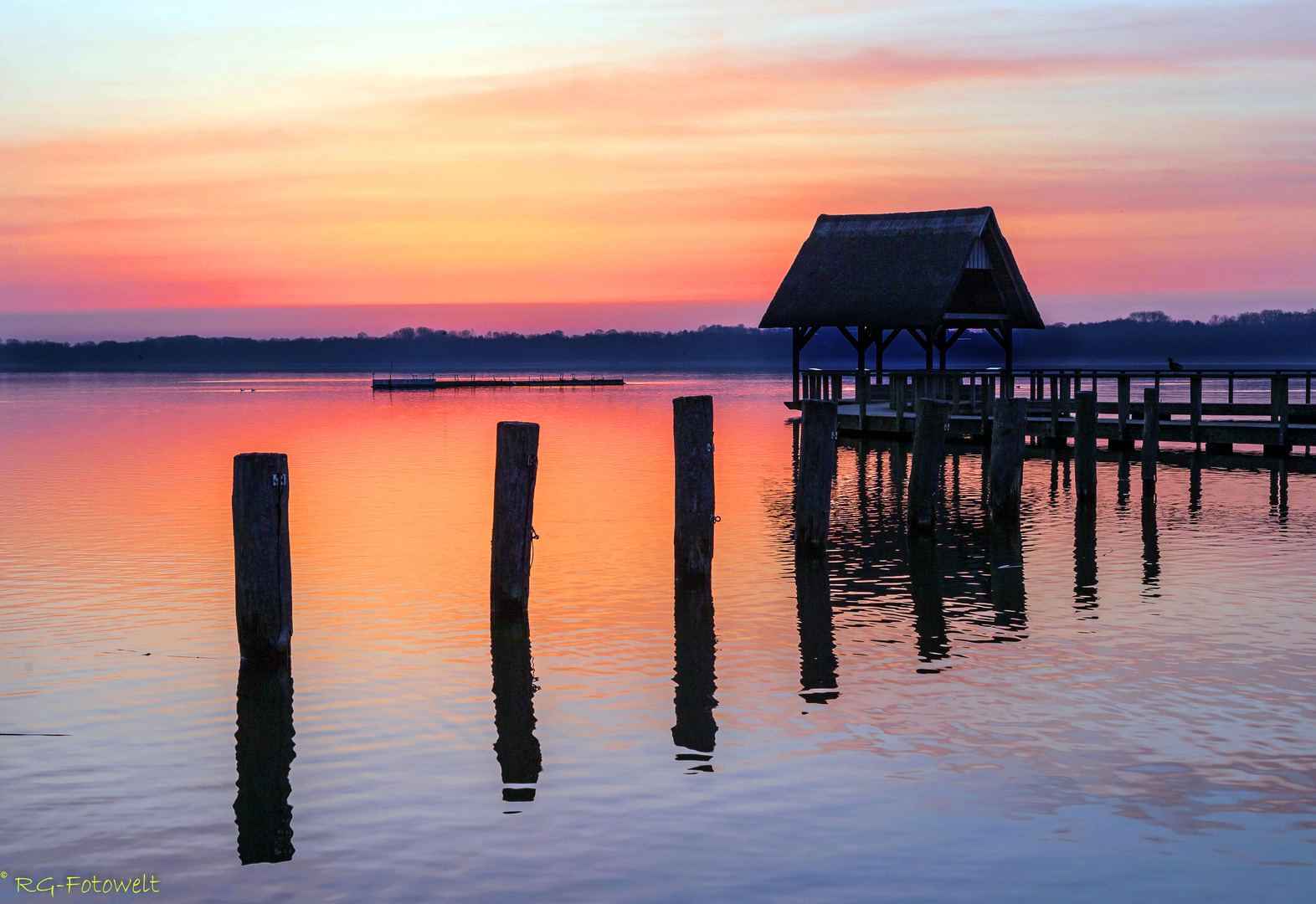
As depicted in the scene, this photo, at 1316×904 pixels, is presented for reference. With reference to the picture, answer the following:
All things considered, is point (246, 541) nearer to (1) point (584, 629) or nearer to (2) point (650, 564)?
(1) point (584, 629)

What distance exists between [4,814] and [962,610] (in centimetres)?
848

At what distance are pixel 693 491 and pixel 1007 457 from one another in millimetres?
7530

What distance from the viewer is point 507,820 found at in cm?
698

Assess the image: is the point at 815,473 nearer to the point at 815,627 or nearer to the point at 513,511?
the point at 815,627

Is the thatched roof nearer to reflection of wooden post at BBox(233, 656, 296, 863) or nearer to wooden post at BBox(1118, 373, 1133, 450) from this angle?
wooden post at BBox(1118, 373, 1133, 450)

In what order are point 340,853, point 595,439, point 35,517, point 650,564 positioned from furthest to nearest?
point 595,439 → point 35,517 → point 650,564 → point 340,853

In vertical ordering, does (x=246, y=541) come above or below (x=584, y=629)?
above

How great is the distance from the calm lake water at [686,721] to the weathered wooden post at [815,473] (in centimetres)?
51

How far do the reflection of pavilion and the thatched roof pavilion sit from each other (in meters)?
16.0

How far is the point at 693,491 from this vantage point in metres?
13.1

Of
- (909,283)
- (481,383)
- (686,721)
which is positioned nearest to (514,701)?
(686,721)

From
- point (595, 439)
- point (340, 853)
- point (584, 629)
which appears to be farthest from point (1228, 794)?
point (595, 439)

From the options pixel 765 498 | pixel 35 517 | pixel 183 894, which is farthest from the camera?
pixel 765 498

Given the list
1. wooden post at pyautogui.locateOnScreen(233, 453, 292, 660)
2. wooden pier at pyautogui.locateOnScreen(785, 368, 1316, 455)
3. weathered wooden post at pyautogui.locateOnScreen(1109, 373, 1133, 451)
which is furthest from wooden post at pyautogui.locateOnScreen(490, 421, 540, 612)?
weathered wooden post at pyautogui.locateOnScreen(1109, 373, 1133, 451)
